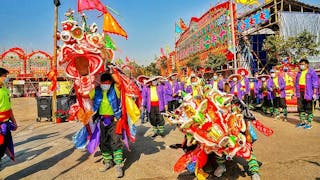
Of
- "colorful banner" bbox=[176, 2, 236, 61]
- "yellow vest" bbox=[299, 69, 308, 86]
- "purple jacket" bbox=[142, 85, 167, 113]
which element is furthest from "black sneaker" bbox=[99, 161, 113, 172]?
"colorful banner" bbox=[176, 2, 236, 61]

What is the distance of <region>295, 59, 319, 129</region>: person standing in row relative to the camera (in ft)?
23.6

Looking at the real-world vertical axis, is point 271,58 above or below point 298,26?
below

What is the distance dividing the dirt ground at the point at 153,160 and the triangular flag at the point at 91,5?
3007 millimetres

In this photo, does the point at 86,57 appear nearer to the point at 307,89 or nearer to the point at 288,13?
the point at 307,89

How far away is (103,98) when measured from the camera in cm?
466

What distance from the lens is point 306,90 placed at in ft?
23.9

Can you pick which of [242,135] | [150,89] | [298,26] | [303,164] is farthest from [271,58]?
[242,135]

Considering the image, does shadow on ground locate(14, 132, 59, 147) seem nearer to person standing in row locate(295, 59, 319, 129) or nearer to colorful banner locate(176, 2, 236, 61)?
person standing in row locate(295, 59, 319, 129)

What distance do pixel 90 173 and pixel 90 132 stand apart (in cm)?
77

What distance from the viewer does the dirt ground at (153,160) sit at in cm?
419

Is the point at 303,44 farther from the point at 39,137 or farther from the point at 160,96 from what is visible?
the point at 39,137

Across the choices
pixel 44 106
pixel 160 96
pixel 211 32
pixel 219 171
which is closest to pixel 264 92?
pixel 160 96

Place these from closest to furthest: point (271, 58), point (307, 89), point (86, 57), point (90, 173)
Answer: point (86, 57) < point (90, 173) < point (307, 89) < point (271, 58)

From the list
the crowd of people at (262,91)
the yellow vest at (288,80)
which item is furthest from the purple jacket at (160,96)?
the yellow vest at (288,80)
